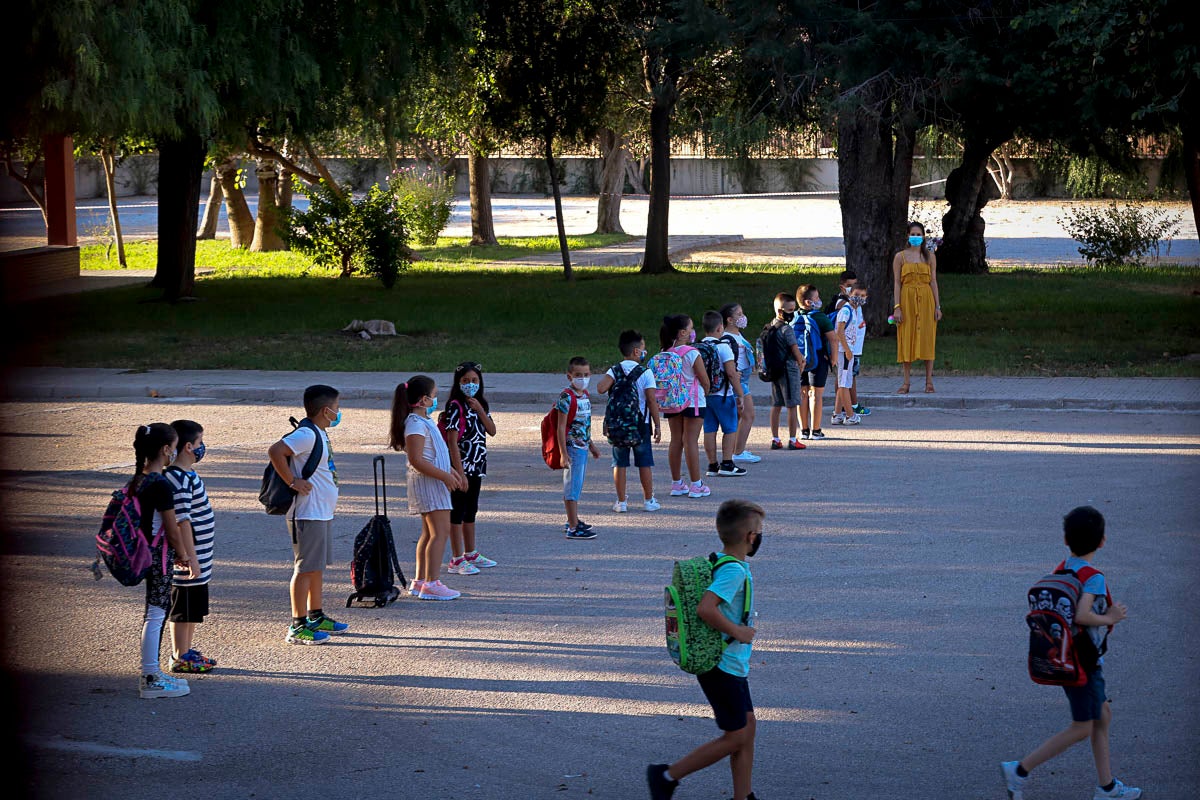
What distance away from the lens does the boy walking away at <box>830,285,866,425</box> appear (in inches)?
514

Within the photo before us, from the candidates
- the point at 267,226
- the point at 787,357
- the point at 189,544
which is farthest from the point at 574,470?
the point at 267,226

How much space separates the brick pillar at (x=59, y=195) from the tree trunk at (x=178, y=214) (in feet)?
22.4

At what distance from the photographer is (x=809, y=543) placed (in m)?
9.02

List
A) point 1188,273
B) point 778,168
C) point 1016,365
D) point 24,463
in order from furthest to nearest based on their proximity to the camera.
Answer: point 778,168 < point 1188,273 < point 1016,365 < point 24,463

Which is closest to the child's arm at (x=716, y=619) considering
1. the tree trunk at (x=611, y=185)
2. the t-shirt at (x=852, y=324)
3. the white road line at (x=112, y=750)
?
the white road line at (x=112, y=750)

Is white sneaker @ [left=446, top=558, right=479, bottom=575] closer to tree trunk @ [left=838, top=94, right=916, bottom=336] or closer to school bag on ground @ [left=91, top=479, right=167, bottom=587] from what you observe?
school bag on ground @ [left=91, top=479, right=167, bottom=587]

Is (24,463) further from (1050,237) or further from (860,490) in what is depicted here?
(1050,237)

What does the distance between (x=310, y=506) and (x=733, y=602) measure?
310cm

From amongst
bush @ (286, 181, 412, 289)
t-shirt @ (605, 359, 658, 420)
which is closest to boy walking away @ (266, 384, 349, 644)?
t-shirt @ (605, 359, 658, 420)

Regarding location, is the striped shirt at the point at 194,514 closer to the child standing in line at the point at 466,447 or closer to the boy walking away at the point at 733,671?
the child standing in line at the point at 466,447

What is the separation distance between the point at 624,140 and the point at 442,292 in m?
19.3

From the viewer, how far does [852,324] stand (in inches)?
519

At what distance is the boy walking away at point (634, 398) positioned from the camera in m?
9.62

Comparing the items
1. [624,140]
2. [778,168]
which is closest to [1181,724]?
[624,140]
